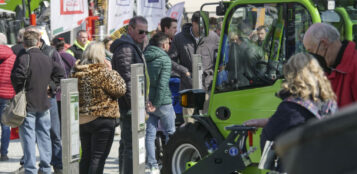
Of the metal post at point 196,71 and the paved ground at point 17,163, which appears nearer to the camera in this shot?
the paved ground at point 17,163

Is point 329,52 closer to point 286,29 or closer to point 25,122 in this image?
point 286,29

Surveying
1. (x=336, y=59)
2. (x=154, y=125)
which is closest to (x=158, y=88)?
(x=154, y=125)

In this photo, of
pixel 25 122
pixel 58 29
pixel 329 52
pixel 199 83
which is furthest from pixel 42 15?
pixel 329 52

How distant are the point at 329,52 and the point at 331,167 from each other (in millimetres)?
3410

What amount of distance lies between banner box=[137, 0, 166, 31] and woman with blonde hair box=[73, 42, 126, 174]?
820cm

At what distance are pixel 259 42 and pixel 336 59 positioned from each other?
181cm

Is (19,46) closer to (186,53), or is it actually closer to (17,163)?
(17,163)

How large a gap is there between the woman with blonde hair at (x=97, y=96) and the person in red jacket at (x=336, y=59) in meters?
2.14

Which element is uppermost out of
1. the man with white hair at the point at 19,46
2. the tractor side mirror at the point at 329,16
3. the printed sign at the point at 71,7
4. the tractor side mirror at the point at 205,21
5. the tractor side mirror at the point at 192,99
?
the tractor side mirror at the point at 329,16

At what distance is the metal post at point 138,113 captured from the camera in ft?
21.9

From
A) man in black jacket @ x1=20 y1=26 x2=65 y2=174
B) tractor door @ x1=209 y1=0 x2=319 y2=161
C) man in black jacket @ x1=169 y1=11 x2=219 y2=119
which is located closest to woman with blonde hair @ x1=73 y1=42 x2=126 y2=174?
tractor door @ x1=209 y1=0 x2=319 y2=161

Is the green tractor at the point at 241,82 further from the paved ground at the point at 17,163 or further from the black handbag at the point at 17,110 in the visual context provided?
the paved ground at the point at 17,163

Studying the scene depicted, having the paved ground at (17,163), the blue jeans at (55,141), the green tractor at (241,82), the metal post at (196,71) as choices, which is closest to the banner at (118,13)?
the paved ground at (17,163)

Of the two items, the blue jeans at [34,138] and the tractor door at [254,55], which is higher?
the tractor door at [254,55]
